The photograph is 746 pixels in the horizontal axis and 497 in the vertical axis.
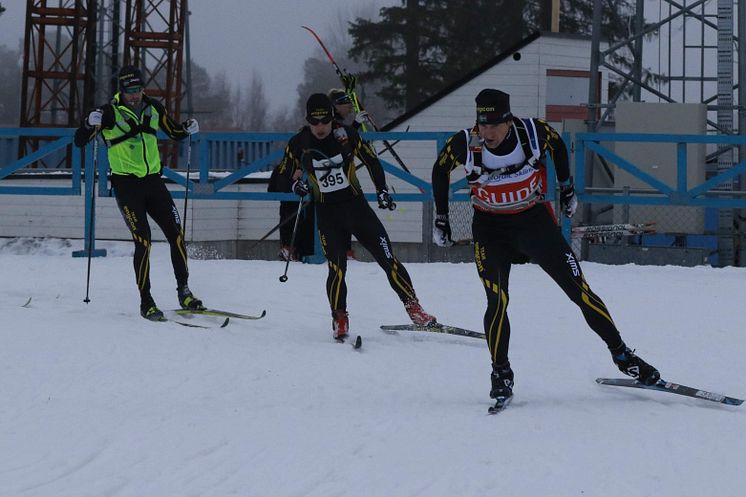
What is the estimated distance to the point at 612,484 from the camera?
4.69m

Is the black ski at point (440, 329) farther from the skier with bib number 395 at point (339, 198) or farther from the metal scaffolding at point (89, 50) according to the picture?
the metal scaffolding at point (89, 50)

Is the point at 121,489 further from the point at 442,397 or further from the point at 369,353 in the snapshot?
the point at 369,353

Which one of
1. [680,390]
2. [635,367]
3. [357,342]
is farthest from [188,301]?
[680,390]

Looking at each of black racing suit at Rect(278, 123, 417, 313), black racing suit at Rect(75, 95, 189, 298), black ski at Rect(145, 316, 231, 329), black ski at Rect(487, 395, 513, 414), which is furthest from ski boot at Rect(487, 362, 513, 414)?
black racing suit at Rect(75, 95, 189, 298)

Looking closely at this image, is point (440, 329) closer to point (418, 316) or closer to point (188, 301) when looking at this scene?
point (418, 316)

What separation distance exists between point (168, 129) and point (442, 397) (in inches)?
172

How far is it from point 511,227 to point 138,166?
4148mm

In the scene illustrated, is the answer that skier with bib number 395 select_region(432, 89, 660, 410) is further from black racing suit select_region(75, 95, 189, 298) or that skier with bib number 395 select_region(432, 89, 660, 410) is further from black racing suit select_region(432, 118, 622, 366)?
black racing suit select_region(75, 95, 189, 298)

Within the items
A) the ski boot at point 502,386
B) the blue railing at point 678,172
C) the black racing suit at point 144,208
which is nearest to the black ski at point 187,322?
the black racing suit at point 144,208

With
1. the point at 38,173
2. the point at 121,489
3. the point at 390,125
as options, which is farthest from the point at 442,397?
the point at 390,125

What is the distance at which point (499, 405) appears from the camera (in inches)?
239

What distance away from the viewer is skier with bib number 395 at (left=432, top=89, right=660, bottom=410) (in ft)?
20.5

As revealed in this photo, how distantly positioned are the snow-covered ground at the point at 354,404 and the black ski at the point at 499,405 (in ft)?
0.25

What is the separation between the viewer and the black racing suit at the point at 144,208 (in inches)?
366
